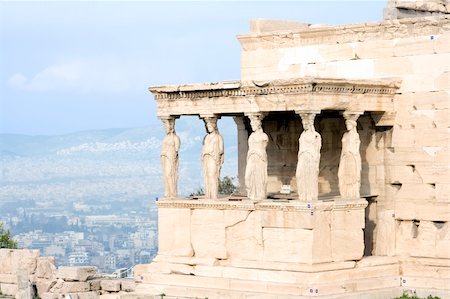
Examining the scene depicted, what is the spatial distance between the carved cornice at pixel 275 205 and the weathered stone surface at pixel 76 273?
311 cm

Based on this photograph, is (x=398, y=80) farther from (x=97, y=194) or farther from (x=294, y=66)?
(x=97, y=194)

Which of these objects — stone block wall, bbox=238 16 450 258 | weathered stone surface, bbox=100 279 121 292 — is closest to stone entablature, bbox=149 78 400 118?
stone block wall, bbox=238 16 450 258

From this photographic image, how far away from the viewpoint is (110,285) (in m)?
31.6

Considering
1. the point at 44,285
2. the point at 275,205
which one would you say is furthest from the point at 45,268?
the point at 275,205

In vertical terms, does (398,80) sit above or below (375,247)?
above

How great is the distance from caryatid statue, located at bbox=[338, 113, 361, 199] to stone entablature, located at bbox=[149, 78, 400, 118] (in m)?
0.29

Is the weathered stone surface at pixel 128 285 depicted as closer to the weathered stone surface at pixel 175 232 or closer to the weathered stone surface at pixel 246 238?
the weathered stone surface at pixel 175 232

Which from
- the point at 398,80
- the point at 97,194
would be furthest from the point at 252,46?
the point at 97,194

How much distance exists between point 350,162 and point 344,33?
7.80 ft

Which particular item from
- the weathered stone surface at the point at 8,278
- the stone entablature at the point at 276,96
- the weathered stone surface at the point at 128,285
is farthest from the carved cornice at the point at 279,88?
the weathered stone surface at the point at 8,278

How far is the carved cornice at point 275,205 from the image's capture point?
Result: 1078 inches

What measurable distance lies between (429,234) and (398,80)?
8.43 feet

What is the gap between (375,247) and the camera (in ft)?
95.9

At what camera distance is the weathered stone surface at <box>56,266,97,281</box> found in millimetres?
31641
